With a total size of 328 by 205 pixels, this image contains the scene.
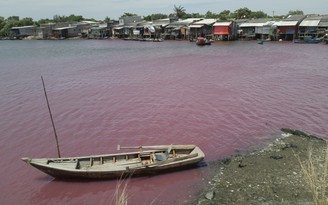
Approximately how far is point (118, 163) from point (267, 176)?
20.1 ft

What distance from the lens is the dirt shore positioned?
10.9m

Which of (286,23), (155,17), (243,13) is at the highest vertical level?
(155,17)

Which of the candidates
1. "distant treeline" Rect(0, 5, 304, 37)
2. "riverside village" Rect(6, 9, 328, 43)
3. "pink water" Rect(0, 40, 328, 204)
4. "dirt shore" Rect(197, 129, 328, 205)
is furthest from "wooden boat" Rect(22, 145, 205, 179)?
"distant treeline" Rect(0, 5, 304, 37)

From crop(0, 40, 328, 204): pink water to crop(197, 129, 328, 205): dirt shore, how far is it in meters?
0.89

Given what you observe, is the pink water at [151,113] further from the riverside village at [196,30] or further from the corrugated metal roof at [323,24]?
the riverside village at [196,30]

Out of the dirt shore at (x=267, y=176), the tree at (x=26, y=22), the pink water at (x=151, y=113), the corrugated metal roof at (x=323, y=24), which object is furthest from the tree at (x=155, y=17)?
the dirt shore at (x=267, y=176)

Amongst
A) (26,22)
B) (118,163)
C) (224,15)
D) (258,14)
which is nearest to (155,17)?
(224,15)

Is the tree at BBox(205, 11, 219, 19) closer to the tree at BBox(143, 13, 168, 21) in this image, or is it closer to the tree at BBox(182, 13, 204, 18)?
the tree at BBox(182, 13, 204, 18)

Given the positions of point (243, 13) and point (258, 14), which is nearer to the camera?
point (258, 14)

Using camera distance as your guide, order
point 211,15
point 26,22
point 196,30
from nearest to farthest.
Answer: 1. point 196,30
2. point 211,15
3. point 26,22

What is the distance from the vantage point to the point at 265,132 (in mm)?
17625

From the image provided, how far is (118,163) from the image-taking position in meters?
13.3

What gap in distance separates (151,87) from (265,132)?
46.9ft

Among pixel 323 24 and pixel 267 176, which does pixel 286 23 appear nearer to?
pixel 323 24
